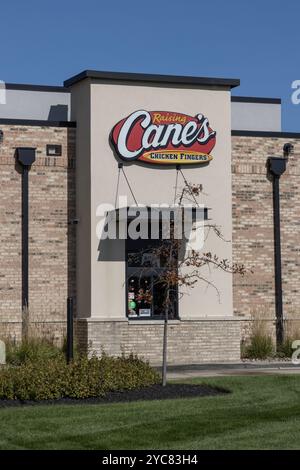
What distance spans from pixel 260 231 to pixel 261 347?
3.59 meters

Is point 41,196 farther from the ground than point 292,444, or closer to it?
farther from the ground

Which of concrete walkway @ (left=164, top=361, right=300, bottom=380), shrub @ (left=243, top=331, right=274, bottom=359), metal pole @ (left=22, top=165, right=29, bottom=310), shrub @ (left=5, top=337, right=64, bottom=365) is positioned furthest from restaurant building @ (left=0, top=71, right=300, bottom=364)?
concrete walkway @ (left=164, top=361, right=300, bottom=380)

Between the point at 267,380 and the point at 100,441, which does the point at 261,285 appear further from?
the point at 100,441

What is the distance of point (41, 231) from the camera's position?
88.3ft

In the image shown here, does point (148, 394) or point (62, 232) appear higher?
point (62, 232)

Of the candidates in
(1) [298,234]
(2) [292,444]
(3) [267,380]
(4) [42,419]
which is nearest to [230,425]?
(2) [292,444]

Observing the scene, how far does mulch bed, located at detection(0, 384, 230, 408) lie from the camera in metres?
16.4

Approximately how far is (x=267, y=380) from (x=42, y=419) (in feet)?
20.4

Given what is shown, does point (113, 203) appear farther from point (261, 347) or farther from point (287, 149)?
point (287, 149)

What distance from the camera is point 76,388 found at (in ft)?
54.6

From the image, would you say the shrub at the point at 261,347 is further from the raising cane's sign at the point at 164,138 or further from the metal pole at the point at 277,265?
the raising cane's sign at the point at 164,138

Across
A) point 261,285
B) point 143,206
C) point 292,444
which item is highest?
point 143,206

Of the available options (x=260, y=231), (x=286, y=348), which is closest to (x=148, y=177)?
(x=260, y=231)

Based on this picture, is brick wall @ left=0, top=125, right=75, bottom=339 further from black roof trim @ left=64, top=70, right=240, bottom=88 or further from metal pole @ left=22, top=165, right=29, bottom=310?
black roof trim @ left=64, top=70, right=240, bottom=88
